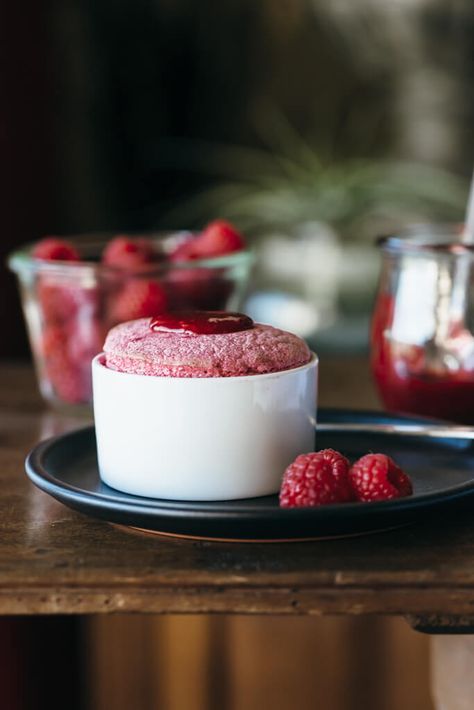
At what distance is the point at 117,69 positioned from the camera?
300 cm

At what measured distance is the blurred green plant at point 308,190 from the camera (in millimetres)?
3170

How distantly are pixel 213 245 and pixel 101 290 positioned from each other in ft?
0.47

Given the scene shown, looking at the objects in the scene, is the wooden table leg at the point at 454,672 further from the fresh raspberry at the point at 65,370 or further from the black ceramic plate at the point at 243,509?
the fresh raspberry at the point at 65,370

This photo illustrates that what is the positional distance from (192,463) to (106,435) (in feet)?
0.27

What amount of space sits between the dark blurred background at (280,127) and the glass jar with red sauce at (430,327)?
6.44 ft

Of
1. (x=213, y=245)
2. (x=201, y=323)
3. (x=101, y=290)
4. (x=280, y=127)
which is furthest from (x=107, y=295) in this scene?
(x=280, y=127)

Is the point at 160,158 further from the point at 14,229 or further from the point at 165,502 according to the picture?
the point at 165,502

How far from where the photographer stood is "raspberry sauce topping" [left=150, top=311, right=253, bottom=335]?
803 mm

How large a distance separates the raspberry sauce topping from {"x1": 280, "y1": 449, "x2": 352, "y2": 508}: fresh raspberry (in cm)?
13

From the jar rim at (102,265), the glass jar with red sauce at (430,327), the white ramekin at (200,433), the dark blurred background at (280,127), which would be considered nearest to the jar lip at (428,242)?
the glass jar with red sauce at (430,327)

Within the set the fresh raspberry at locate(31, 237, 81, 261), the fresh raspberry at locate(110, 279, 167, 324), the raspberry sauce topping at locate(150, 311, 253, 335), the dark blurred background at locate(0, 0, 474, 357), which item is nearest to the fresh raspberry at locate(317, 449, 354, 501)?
the raspberry sauce topping at locate(150, 311, 253, 335)

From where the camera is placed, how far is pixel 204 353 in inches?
30.5

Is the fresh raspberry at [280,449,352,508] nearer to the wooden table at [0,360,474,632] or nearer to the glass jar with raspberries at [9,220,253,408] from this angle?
the wooden table at [0,360,474,632]

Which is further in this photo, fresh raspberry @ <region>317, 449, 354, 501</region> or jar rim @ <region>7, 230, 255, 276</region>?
jar rim @ <region>7, 230, 255, 276</region>
